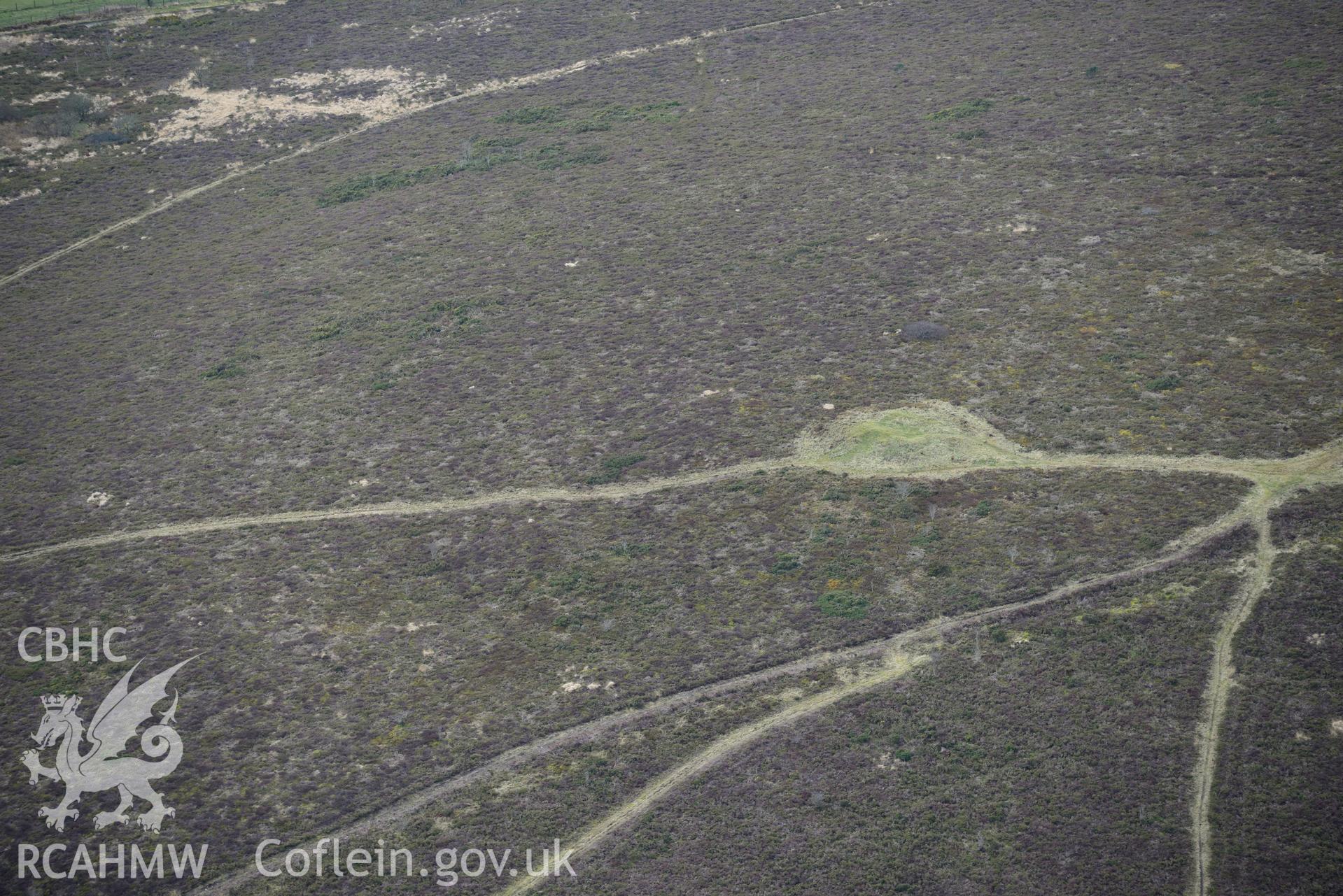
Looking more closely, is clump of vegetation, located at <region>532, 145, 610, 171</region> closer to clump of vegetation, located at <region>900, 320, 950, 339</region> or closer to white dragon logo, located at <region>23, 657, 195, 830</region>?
clump of vegetation, located at <region>900, 320, 950, 339</region>

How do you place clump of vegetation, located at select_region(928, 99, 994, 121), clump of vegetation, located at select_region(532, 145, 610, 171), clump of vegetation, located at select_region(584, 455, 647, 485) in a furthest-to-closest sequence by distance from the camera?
clump of vegetation, located at select_region(532, 145, 610, 171) < clump of vegetation, located at select_region(928, 99, 994, 121) < clump of vegetation, located at select_region(584, 455, 647, 485)

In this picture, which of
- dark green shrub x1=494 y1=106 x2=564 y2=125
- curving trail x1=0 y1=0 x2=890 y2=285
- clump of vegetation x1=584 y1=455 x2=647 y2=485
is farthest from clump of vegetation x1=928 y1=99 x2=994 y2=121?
clump of vegetation x1=584 y1=455 x2=647 y2=485

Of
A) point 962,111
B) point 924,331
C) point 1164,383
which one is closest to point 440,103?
point 962,111

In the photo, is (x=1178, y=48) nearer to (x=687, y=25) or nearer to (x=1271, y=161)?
(x=1271, y=161)

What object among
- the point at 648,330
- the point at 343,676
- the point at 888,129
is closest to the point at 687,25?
the point at 888,129

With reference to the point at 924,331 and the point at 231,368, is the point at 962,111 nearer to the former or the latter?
the point at 924,331

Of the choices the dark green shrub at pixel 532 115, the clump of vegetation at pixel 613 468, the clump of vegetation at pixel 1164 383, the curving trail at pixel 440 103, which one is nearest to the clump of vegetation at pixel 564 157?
the dark green shrub at pixel 532 115

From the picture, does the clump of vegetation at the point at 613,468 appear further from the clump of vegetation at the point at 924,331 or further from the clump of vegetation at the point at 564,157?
the clump of vegetation at the point at 564,157

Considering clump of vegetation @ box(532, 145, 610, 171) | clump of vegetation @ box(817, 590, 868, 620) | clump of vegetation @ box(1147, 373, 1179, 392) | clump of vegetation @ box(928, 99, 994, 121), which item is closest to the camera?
clump of vegetation @ box(817, 590, 868, 620)
